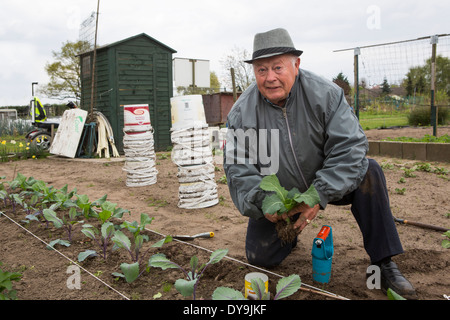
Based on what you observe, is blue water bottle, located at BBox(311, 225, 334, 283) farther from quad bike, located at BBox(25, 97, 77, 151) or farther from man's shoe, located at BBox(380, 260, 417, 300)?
quad bike, located at BBox(25, 97, 77, 151)

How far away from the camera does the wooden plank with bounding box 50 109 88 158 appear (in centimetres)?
932

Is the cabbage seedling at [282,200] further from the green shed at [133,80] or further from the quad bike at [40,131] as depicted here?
the quad bike at [40,131]

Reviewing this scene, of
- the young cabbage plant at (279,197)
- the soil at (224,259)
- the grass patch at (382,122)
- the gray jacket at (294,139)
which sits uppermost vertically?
the grass patch at (382,122)

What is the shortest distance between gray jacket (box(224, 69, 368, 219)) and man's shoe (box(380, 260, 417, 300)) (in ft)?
1.71

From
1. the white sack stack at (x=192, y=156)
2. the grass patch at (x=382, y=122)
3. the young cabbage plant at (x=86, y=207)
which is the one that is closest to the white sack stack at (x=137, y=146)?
the white sack stack at (x=192, y=156)

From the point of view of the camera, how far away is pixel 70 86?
26469mm

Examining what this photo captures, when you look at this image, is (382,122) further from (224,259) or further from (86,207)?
(86,207)

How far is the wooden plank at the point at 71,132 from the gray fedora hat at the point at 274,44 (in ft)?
A: 26.3

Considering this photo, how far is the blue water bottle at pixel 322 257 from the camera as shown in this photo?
2.20 metres

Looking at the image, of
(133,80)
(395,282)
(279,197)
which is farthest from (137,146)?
(133,80)

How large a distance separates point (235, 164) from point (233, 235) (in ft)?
3.71

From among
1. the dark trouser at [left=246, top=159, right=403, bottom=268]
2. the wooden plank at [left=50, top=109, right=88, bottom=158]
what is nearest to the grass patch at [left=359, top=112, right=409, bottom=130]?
the wooden plank at [left=50, top=109, right=88, bottom=158]

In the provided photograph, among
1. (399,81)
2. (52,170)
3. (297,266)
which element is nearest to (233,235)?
(297,266)
